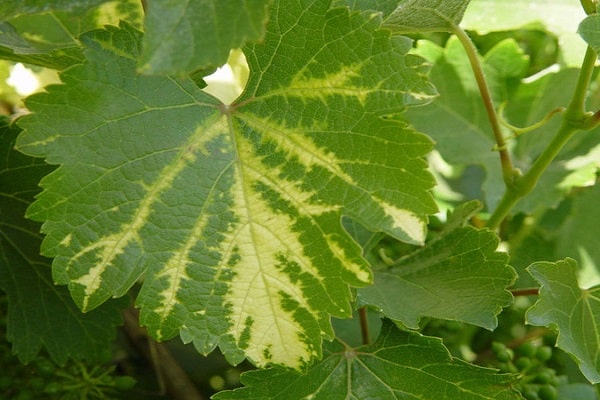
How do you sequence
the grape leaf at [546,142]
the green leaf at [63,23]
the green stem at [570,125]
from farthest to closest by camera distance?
the grape leaf at [546,142] → the green leaf at [63,23] → the green stem at [570,125]

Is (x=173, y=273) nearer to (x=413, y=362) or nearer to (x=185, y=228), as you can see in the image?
(x=185, y=228)

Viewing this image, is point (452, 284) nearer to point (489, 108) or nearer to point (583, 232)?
point (489, 108)

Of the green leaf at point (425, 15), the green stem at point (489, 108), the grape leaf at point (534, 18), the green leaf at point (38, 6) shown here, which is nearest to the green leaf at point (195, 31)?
the green leaf at point (38, 6)

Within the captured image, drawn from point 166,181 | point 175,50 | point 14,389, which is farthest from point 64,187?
point 14,389

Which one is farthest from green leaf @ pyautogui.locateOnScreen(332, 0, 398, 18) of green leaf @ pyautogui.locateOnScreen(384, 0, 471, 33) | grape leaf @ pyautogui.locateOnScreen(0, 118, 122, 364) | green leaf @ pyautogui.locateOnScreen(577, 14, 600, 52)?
grape leaf @ pyautogui.locateOnScreen(0, 118, 122, 364)

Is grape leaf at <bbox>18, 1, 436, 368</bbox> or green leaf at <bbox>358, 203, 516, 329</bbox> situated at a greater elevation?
grape leaf at <bbox>18, 1, 436, 368</bbox>

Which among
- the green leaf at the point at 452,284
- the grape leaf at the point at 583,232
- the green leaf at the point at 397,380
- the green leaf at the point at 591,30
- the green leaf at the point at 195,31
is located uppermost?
the green leaf at the point at 195,31

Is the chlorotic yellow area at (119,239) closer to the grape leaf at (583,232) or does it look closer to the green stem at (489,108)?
the green stem at (489,108)

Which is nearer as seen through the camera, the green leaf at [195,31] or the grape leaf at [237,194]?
the green leaf at [195,31]

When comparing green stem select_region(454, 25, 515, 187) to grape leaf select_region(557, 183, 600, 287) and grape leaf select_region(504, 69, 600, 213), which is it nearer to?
grape leaf select_region(504, 69, 600, 213)
